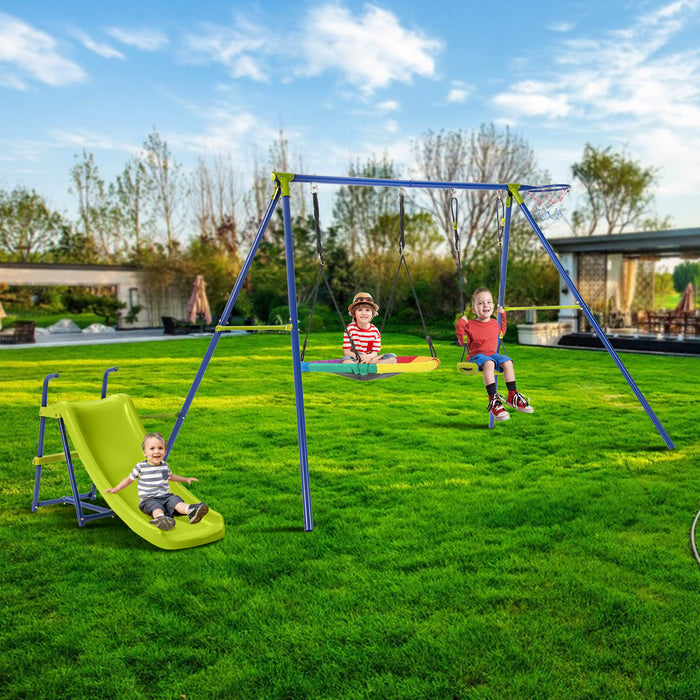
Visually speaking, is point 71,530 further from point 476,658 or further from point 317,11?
point 317,11

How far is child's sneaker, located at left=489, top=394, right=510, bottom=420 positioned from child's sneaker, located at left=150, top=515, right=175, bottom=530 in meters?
3.42

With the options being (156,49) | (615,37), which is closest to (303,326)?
(156,49)

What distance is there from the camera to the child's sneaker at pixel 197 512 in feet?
15.6

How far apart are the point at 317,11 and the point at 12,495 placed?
2011cm

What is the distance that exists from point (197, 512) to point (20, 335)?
20243mm

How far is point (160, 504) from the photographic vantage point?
16.0ft

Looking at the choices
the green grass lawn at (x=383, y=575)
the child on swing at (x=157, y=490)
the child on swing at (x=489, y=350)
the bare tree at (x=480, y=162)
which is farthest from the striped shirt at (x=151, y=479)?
the bare tree at (x=480, y=162)

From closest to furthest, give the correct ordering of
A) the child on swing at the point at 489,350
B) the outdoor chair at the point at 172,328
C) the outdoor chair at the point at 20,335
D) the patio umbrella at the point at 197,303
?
the child on swing at the point at 489,350, the outdoor chair at the point at 20,335, the patio umbrella at the point at 197,303, the outdoor chair at the point at 172,328

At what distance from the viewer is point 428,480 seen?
246 inches

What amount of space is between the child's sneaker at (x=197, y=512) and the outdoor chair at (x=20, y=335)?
2008 centimetres

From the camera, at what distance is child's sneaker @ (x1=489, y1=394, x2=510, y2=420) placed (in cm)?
670

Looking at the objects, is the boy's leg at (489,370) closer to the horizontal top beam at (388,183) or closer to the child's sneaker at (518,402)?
the child's sneaker at (518,402)

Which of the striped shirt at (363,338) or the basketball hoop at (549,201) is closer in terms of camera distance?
the striped shirt at (363,338)

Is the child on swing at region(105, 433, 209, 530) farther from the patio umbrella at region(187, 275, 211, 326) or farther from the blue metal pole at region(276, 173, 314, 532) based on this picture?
the patio umbrella at region(187, 275, 211, 326)
